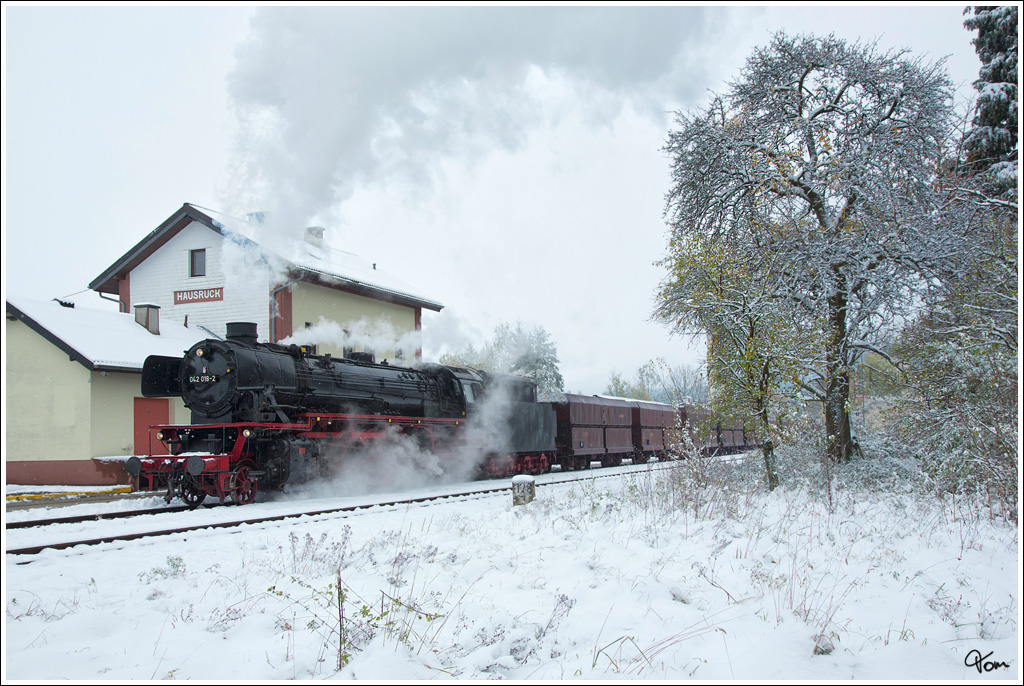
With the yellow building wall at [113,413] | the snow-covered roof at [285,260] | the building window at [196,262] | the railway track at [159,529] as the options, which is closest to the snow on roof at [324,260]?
the snow-covered roof at [285,260]

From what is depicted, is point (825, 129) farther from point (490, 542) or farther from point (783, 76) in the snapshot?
point (490, 542)

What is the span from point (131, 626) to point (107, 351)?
1380cm

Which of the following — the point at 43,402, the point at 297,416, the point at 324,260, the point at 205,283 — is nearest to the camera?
the point at 297,416

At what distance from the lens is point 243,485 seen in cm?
1178

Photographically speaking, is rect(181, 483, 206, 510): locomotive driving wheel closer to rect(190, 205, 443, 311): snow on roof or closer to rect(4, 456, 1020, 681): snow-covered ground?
rect(4, 456, 1020, 681): snow-covered ground

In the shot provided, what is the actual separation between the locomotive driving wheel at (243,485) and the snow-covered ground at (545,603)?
3.31m

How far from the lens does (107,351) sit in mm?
16656

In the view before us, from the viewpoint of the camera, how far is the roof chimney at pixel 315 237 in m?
26.9

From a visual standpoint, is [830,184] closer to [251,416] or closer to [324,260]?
[251,416]

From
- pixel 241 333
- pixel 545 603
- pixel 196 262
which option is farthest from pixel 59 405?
pixel 545 603

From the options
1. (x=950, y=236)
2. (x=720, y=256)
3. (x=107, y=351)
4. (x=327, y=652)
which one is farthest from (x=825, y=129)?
(x=107, y=351)

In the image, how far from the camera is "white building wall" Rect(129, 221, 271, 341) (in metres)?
21.4

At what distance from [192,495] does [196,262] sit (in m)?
12.8

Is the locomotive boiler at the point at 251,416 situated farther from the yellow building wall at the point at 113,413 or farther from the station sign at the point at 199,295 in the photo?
the station sign at the point at 199,295
